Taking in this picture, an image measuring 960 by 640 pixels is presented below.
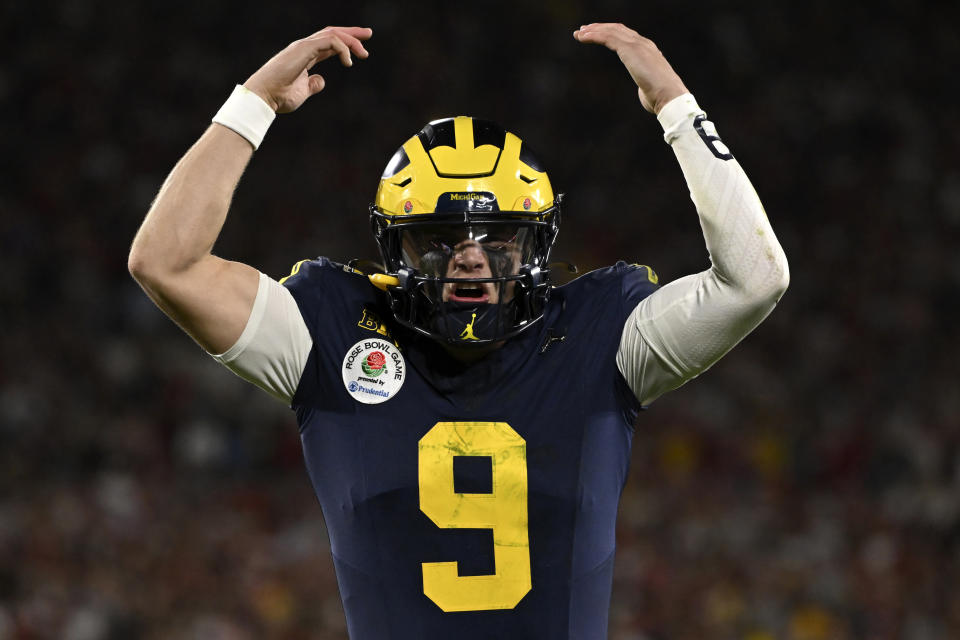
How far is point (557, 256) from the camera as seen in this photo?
7.27m

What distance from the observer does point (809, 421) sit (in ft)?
22.2

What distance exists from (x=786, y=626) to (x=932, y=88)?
470 cm

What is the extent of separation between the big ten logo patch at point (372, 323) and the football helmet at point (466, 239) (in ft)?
0.16

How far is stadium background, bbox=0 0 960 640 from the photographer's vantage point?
5805 mm

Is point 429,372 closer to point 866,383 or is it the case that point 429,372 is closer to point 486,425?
point 486,425

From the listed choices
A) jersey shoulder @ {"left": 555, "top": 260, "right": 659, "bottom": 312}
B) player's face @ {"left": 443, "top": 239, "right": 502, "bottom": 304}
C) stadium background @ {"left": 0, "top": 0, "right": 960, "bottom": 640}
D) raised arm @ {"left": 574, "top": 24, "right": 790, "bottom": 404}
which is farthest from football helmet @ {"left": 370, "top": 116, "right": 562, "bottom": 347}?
stadium background @ {"left": 0, "top": 0, "right": 960, "bottom": 640}

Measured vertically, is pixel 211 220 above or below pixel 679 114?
below

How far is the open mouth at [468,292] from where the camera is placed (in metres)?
2.14

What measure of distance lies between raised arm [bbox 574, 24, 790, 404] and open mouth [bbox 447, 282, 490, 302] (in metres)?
0.27

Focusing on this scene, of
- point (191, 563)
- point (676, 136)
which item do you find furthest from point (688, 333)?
point (191, 563)

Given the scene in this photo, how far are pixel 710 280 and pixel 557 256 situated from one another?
5.25 m

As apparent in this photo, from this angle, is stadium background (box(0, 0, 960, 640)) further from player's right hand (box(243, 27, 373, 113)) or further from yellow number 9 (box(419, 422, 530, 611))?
player's right hand (box(243, 27, 373, 113))

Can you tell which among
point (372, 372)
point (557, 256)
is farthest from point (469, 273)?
point (557, 256)

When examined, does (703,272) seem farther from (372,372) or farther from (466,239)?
(372,372)
